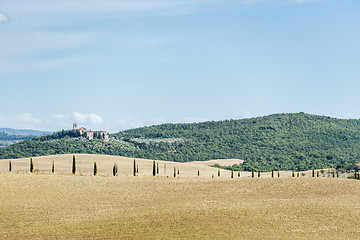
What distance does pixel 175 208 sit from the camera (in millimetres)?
50438

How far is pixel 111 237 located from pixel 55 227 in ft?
18.7

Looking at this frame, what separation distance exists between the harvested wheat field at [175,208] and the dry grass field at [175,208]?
7 centimetres

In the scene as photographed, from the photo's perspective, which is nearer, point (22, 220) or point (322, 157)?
point (22, 220)

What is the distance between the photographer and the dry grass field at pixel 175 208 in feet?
139

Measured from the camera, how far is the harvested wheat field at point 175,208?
139 feet

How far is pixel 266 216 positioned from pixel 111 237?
47.4 feet

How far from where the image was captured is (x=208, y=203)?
176 feet

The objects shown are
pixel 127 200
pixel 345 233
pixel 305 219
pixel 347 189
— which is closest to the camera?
pixel 345 233

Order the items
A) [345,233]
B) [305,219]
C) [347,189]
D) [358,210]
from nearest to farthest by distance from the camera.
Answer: [345,233] → [305,219] → [358,210] → [347,189]

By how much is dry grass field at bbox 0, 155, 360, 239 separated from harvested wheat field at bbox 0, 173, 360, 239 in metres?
0.07

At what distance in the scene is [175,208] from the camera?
50438 mm

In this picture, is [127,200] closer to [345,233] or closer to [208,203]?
[208,203]

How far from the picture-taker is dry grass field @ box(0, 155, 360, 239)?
42250 mm

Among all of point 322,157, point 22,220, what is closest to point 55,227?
point 22,220
